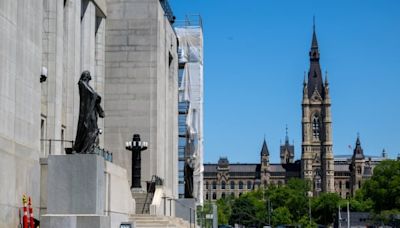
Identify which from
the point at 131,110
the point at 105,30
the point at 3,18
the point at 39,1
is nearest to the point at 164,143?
the point at 131,110

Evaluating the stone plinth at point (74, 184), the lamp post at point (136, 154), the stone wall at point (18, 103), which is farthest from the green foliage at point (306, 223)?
the stone plinth at point (74, 184)

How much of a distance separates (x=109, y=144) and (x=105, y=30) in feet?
17.9

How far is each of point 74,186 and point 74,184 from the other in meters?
0.06

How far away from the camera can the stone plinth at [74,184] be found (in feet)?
78.8

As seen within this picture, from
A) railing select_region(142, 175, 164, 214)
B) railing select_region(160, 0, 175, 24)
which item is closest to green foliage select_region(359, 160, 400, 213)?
railing select_region(160, 0, 175, 24)

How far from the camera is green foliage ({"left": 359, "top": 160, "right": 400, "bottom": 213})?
130 meters

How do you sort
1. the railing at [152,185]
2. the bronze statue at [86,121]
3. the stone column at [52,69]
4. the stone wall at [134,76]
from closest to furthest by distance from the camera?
1. the bronze statue at [86,121]
2. the stone column at [52,69]
3. the railing at [152,185]
4. the stone wall at [134,76]

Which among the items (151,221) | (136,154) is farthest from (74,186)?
(136,154)

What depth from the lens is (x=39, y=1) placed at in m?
28.6

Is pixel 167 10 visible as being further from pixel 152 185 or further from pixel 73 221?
pixel 73 221

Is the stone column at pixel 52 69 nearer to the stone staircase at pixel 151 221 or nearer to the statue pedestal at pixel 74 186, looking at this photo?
the stone staircase at pixel 151 221

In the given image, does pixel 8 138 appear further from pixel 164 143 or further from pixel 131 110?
pixel 164 143

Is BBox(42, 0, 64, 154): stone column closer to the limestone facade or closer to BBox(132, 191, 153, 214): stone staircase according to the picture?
the limestone facade

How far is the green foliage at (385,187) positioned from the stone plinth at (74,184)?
10711 centimetres
